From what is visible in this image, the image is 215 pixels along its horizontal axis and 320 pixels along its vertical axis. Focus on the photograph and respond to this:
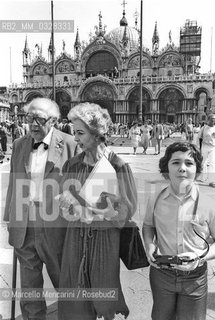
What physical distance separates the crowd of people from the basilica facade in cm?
4243

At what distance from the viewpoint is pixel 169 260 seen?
5.71 feet

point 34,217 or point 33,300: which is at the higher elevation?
point 34,217

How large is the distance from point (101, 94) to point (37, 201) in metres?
47.9

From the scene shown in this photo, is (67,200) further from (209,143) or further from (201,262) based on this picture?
(209,143)

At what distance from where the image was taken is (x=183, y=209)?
1.81m

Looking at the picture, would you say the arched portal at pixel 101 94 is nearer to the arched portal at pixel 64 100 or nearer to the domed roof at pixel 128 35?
the arched portal at pixel 64 100

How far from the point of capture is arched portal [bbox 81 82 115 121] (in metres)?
48.5

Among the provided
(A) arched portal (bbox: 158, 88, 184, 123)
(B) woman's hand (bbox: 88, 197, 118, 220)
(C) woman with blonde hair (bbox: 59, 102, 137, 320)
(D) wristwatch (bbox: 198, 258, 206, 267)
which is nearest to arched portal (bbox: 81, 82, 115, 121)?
(A) arched portal (bbox: 158, 88, 184, 123)

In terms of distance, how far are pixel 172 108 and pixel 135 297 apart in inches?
1831

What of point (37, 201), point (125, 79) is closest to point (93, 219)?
point (37, 201)

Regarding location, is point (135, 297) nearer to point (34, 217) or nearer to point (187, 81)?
point (34, 217)

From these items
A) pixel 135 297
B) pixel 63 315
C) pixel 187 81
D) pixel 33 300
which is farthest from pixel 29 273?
pixel 187 81

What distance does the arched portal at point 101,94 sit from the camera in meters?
48.5

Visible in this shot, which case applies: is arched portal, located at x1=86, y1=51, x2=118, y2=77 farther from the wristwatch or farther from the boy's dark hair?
the wristwatch
